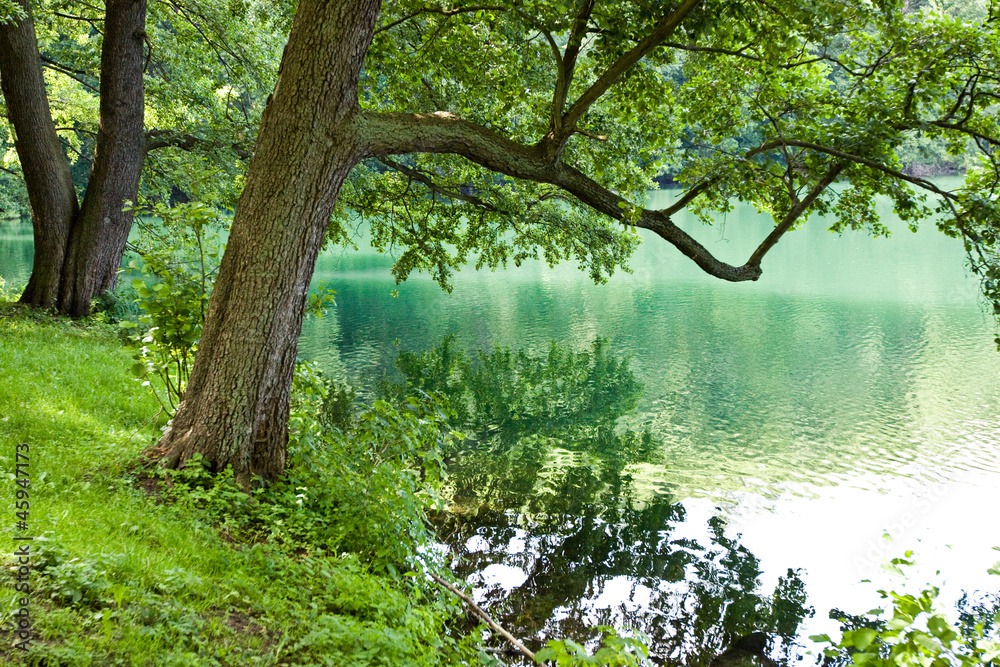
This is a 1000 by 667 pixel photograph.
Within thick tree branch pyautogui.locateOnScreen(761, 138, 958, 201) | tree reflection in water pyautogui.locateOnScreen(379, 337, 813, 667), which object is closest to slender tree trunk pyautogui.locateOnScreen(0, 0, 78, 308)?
tree reflection in water pyautogui.locateOnScreen(379, 337, 813, 667)

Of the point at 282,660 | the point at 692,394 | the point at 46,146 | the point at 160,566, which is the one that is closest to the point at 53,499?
the point at 160,566

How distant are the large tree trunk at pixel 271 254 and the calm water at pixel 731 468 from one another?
248 centimetres

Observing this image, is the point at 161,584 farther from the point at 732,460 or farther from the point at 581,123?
the point at 581,123

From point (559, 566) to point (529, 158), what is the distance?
3.61 m

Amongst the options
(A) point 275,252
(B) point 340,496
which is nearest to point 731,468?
(B) point 340,496

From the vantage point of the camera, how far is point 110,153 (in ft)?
32.6

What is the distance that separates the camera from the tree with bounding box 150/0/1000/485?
179 inches

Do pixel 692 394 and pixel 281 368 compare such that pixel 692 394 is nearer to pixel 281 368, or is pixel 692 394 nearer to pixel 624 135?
pixel 624 135

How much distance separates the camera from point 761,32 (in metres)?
6.36

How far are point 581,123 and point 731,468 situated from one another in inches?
207

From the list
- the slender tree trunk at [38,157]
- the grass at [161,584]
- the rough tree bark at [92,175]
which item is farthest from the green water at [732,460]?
the slender tree trunk at [38,157]

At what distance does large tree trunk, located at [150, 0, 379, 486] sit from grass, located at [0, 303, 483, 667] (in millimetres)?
422

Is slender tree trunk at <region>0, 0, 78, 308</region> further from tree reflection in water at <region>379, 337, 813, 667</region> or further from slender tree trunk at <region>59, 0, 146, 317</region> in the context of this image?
tree reflection in water at <region>379, 337, 813, 667</region>

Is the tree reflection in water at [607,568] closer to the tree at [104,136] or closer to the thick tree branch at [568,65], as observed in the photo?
the thick tree branch at [568,65]
